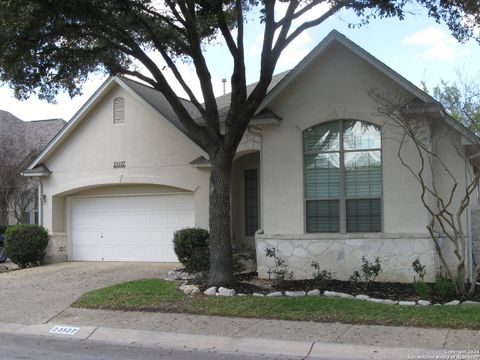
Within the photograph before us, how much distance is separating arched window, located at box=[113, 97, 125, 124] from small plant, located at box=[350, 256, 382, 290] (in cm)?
922

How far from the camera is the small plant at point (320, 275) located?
1170cm

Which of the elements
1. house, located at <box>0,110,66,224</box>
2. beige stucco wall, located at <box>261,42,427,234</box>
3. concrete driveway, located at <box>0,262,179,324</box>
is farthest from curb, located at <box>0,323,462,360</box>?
house, located at <box>0,110,66,224</box>

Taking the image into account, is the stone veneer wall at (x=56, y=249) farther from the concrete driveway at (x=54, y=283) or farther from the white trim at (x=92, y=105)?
the white trim at (x=92, y=105)

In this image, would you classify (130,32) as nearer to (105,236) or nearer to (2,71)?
(2,71)

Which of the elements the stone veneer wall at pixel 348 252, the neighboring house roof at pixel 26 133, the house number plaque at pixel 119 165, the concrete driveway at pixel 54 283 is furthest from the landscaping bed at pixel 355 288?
the neighboring house roof at pixel 26 133

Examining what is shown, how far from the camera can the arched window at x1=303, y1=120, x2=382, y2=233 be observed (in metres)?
13.0

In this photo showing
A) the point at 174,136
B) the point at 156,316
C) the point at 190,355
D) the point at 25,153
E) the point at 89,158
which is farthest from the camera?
the point at 25,153

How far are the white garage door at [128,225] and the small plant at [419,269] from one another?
24.6 feet

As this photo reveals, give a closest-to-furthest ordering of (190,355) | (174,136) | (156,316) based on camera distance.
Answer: (190,355), (156,316), (174,136)

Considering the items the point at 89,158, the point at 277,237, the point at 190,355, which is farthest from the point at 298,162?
the point at 89,158

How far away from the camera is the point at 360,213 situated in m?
13.1

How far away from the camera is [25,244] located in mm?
17422

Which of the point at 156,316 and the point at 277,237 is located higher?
the point at 277,237

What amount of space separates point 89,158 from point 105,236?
103 inches
